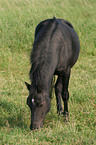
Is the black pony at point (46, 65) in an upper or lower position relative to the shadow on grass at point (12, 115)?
upper

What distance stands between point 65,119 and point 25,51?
4720 mm

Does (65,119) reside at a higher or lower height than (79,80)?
lower

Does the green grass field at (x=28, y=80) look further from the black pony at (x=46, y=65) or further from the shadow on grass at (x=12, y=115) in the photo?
the black pony at (x=46, y=65)

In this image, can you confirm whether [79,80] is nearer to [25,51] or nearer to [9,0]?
[25,51]

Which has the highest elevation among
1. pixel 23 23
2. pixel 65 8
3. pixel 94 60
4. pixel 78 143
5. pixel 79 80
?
pixel 65 8

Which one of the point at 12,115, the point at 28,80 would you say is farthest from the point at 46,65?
the point at 28,80

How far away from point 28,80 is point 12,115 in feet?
6.76

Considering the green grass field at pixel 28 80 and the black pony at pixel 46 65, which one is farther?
the green grass field at pixel 28 80

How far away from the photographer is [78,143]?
288 centimetres

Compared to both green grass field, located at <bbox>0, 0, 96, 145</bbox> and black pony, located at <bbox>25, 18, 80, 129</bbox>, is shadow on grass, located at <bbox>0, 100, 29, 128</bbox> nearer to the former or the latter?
green grass field, located at <bbox>0, 0, 96, 145</bbox>

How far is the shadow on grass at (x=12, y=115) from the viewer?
3589mm

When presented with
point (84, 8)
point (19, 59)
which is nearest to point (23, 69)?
point (19, 59)

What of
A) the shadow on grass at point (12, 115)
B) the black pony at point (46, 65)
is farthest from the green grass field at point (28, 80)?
Answer: the black pony at point (46, 65)

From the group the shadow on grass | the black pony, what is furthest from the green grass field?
the black pony
